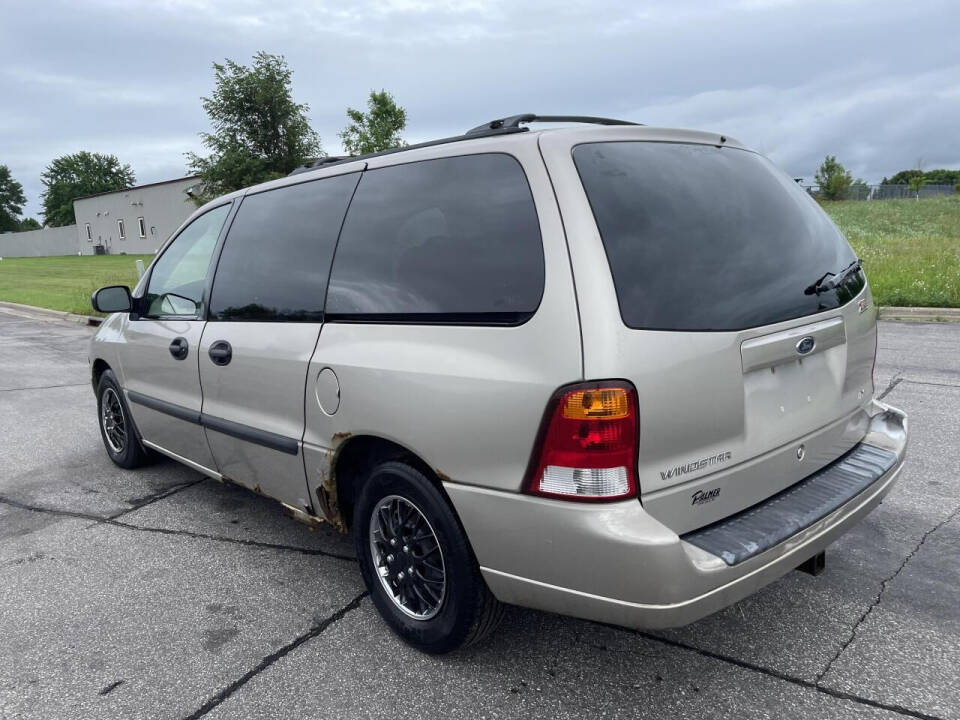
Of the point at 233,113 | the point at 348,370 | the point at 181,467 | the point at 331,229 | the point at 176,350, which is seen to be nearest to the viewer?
the point at 348,370

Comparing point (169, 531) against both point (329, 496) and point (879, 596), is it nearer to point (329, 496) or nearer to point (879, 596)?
point (329, 496)

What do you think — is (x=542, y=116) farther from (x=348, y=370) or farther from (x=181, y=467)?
(x=181, y=467)

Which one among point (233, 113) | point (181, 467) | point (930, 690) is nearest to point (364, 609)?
point (930, 690)

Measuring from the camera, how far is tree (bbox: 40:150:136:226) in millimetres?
89312

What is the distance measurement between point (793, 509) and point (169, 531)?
3.08 meters

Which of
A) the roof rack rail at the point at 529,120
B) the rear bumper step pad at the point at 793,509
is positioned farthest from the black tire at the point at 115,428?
the rear bumper step pad at the point at 793,509

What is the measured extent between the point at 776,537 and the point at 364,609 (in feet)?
5.38

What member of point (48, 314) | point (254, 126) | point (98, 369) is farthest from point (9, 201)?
point (98, 369)

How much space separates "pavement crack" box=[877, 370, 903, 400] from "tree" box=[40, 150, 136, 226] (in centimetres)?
9838

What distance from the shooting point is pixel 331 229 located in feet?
9.48

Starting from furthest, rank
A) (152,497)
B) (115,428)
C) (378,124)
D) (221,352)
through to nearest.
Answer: (378,124), (115,428), (152,497), (221,352)

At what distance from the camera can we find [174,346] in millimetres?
3641

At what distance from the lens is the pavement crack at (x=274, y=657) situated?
7.63 ft

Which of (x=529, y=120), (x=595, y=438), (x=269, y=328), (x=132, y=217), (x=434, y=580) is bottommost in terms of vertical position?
(x=434, y=580)
